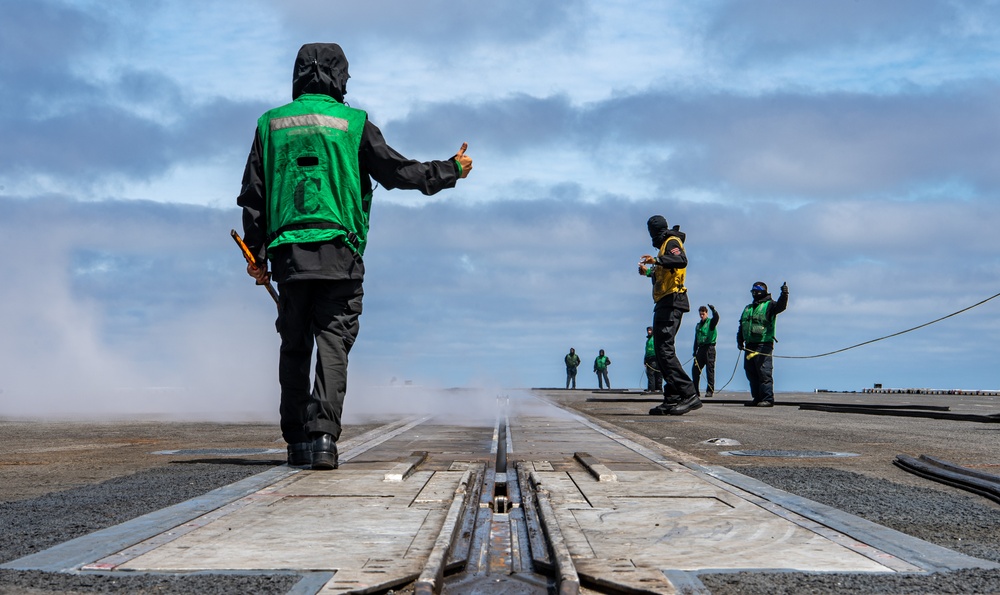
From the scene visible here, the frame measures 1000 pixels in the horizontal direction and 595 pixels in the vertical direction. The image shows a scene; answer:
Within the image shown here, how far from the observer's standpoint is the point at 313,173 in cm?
598

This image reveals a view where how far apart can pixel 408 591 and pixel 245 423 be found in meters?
9.29

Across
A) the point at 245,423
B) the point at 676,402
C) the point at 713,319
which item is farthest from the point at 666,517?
the point at 713,319

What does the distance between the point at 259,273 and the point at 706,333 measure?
22.4 meters

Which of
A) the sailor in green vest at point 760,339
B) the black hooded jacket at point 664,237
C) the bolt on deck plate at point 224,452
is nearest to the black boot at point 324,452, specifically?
the bolt on deck plate at point 224,452

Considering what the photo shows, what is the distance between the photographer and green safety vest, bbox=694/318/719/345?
89.3 feet

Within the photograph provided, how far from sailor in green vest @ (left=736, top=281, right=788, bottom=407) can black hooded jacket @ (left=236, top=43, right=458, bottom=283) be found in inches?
539

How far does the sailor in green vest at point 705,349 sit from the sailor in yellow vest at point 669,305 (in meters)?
13.5

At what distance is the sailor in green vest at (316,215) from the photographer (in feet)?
19.2

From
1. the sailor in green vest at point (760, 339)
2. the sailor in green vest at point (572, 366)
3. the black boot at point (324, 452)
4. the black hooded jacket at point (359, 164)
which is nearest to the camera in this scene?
the black boot at point (324, 452)

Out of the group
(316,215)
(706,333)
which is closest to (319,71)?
(316,215)

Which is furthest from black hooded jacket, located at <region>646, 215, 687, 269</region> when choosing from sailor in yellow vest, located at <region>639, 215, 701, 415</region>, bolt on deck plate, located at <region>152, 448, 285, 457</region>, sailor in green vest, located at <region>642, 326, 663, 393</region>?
sailor in green vest, located at <region>642, 326, 663, 393</region>

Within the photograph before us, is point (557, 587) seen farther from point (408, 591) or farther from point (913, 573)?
point (913, 573)

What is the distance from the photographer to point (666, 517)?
12.3 ft

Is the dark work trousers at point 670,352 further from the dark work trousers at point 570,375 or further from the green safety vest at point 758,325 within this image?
the dark work trousers at point 570,375
